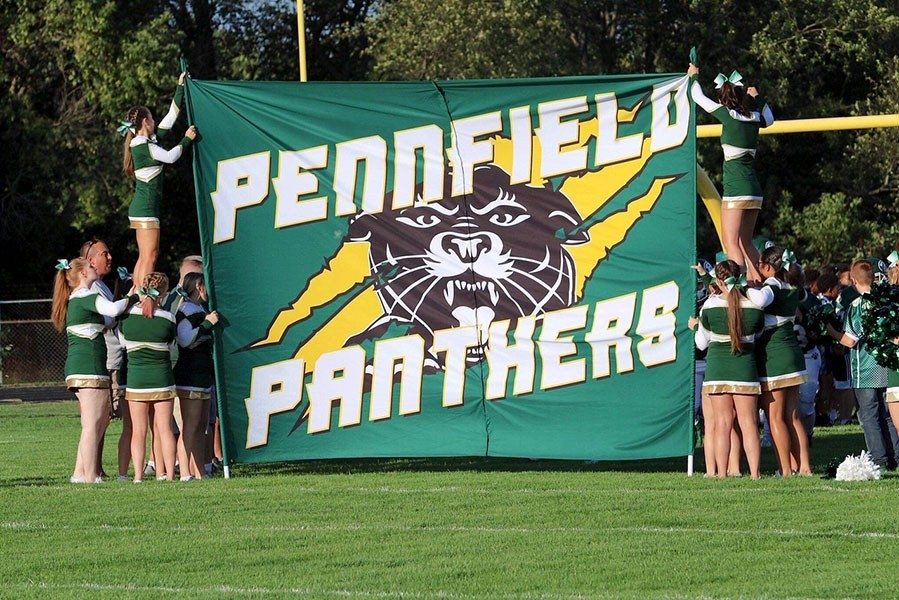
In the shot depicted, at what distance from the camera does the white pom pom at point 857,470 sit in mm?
10922

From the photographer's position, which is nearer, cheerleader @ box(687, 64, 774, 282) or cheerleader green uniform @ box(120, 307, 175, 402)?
cheerleader green uniform @ box(120, 307, 175, 402)

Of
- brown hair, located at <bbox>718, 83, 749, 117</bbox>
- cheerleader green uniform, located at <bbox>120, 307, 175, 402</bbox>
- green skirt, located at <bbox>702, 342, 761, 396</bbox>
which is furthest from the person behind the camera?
brown hair, located at <bbox>718, 83, 749, 117</bbox>

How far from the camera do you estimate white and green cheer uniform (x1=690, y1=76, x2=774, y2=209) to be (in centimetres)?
1208

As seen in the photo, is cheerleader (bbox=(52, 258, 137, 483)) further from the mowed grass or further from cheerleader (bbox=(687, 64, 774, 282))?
cheerleader (bbox=(687, 64, 774, 282))

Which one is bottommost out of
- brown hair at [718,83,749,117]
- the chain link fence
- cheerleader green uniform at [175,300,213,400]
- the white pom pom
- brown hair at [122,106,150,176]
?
the chain link fence

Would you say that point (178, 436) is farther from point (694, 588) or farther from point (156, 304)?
point (694, 588)

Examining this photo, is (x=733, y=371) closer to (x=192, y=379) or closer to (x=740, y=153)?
(x=740, y=153)

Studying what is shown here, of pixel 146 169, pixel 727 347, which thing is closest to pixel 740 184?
pixel 727 347

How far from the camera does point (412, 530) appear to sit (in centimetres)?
891

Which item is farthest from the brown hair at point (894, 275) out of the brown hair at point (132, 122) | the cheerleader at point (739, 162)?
the brown hair at point (132, 122)

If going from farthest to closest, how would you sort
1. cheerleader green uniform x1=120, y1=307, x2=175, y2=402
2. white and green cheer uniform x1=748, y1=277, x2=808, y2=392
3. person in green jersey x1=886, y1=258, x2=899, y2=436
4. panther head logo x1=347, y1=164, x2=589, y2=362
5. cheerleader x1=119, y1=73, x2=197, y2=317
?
cheerleader x1=119, y1=73, x2=197, y2=317 → panther head logo x1=347, y1=164, x2=589, y2=362 → cheerleader green uniform x1=120, y1=307, x2=175, y2=402 → white and green cheer uniform x1=748, y1=277, x2=808, y2=392 → person in green jersey x1=886, y1=258, x2=899, y2=436

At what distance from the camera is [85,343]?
1194 cm

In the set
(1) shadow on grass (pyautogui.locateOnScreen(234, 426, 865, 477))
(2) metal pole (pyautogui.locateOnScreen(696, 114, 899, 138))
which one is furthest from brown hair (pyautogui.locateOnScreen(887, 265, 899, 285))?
(2) metal pole (pyautogui.locateOnScreen(696, 114, 899, 138))

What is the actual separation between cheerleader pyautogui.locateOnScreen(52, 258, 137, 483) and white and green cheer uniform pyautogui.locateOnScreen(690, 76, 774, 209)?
465 centimetres
